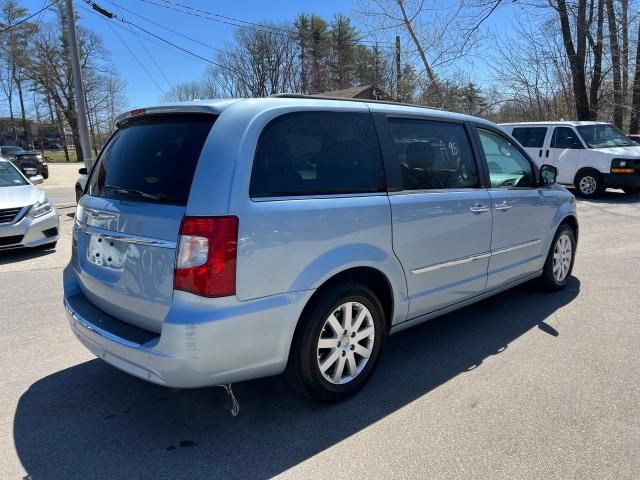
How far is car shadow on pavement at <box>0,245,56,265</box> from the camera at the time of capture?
22.7ft

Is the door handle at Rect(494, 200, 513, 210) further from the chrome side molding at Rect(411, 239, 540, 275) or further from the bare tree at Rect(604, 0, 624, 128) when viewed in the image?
the bare tree at Rect(604, 0, 624, 128)

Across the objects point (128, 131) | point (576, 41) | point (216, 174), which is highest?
point (576, 41)

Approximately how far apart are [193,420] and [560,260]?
4129mm

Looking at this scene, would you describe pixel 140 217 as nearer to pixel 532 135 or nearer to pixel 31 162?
pixel 532 135

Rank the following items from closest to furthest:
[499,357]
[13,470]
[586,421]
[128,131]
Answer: [13,470], [586,421], [128,131], [499,357]

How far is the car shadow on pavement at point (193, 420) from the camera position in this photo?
8.25 feet

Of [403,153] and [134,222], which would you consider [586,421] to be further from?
[134,222]

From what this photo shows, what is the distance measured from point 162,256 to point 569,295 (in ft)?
14.5

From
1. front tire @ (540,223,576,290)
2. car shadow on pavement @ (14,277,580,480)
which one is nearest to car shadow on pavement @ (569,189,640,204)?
front tire @ (540,223,576,290)

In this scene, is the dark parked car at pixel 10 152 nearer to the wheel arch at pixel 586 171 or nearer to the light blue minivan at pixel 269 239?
the wheel arch at pixel 586 171

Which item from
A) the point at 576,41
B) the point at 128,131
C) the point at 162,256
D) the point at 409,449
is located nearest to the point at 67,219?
the point at 128,131

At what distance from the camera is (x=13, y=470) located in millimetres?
2459

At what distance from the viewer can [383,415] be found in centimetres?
297

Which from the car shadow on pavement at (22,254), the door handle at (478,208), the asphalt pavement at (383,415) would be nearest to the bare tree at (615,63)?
the asphalt pavement at (383,415)
